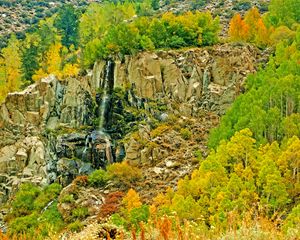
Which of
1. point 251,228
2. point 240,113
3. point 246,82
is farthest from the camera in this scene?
point 246,82

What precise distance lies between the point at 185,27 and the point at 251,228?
218ft

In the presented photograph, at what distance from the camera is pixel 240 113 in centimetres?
5319

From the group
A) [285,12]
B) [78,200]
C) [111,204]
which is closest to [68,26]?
[285,12]

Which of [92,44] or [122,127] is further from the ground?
[92,44]

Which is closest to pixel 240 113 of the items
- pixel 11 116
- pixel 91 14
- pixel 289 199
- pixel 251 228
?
pixel 289 199

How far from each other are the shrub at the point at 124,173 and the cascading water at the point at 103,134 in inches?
214

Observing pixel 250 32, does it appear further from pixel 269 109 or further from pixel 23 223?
pixel 23 223

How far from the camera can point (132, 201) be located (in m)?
48.5

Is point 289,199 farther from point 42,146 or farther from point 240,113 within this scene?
point 42,146

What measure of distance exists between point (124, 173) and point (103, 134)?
11188 mm

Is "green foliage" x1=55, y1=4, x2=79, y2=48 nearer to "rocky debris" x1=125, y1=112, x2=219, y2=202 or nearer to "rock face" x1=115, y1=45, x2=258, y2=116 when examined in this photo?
"rock face" x1=115, y1=45, x2=258, y2=116

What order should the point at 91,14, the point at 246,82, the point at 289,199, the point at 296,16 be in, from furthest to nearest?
the point at 91,14, the point at 296,16, the point at 246,82, the point at 289,199

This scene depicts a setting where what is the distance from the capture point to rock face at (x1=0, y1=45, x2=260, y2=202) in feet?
210

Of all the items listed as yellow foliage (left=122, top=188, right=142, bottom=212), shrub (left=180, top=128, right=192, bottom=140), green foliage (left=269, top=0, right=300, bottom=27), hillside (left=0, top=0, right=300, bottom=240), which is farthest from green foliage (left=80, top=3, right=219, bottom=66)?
yellow foliage (left=122, top=188, right=142, bottom=212)
